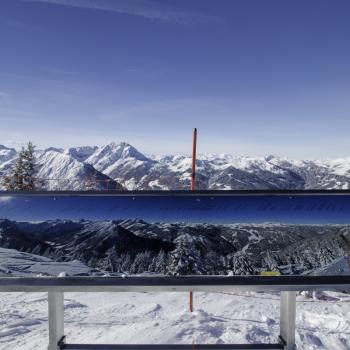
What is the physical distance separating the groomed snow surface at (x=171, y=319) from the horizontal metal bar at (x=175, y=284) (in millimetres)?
556

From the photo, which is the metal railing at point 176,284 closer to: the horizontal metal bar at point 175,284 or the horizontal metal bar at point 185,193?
the horizontal metal bar at point 175,284

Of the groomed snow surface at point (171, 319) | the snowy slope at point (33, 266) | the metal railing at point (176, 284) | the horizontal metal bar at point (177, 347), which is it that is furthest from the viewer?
the groomed snow surface at point (171, 319)

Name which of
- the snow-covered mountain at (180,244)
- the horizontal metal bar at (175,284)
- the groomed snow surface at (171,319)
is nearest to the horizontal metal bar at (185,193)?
the snow-covered mountain at (180,244)

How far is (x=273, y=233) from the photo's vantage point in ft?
5.85

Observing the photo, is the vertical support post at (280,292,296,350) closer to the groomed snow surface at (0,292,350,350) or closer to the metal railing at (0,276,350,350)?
the metal railing at (0,276,350,350)

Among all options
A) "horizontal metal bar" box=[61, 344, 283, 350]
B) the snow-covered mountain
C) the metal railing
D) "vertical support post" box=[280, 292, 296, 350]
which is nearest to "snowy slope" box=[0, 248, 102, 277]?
the snow-covered mountain

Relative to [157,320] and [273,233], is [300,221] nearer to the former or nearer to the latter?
[273,233]

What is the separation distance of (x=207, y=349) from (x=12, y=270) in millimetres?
876

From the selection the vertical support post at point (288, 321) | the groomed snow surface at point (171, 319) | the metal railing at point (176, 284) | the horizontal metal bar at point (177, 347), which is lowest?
the groomed snow surface at point (171, 319)

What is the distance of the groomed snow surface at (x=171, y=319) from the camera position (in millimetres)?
2035

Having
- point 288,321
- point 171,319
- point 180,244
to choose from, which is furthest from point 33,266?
point 171,319

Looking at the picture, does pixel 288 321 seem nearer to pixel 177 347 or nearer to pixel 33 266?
pixel 177 347

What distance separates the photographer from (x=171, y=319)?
2.45 metres

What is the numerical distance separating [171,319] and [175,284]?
1.36 metres
